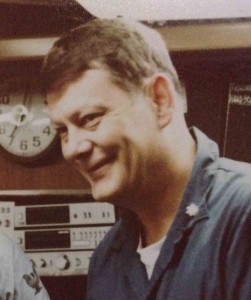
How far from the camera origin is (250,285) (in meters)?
0.82

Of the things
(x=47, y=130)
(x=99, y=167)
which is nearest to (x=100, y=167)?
(x=99, y=167)

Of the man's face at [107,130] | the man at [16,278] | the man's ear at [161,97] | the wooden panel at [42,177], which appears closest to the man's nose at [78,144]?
the man's face at [107,130]

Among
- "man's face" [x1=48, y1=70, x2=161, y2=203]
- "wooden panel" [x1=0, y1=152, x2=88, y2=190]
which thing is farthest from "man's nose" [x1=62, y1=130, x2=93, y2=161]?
"wooden panel" [x1=0, y1=152, x2=88, y2=190]

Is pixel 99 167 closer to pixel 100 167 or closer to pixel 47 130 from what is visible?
pixel 100 167

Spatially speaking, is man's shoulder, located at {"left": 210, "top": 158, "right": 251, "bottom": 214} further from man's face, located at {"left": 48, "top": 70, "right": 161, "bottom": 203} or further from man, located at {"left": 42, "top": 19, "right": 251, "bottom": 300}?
man's face, located at {"left": 48, "top": 70, "right": 161, "bottom": 203}

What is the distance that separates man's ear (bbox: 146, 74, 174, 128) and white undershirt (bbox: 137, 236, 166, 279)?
0.68 ft

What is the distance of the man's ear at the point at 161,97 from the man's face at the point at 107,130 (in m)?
0.01

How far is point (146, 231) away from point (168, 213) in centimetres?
6

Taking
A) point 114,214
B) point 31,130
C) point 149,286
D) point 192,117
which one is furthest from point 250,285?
point 31,130

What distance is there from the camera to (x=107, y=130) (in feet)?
3.17

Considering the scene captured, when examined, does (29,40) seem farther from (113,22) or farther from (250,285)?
(250,285)

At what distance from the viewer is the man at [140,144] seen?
3.08ft

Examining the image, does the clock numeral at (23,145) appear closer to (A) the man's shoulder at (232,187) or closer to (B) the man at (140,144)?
(B) the man at (140,144)

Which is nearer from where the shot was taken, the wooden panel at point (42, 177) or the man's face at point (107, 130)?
the man's face at point (107, 130)
